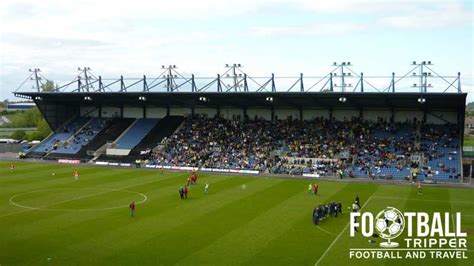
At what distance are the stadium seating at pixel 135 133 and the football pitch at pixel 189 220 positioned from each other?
20754mm

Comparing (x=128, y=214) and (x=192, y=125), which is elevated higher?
(x=192, y=125)

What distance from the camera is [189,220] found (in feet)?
110

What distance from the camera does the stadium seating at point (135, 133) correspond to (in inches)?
2985

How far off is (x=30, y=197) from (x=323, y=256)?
26695 mm

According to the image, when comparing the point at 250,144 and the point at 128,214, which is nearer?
the point at 128,214

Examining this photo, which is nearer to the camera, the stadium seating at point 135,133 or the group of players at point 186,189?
the group of players at point 186,189

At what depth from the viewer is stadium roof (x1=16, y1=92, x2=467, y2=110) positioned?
203 feet

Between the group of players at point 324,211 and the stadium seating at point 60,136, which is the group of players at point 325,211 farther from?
the stadium seating at point 60,136

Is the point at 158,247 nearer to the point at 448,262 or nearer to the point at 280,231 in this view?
the point at 280,231

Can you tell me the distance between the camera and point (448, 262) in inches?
977

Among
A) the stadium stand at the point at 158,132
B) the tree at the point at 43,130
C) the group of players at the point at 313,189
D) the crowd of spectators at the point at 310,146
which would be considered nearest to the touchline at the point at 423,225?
the group of players at the point at 313,189

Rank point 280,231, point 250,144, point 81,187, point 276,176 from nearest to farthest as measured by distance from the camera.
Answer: point 280,231, point 81,187, point 276,176, point 250,144

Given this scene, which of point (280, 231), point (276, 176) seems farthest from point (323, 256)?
point (276, 176)

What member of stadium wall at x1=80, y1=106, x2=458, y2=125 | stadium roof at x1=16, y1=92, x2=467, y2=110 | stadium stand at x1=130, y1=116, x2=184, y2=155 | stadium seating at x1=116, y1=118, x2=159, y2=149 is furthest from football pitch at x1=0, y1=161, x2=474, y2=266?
stadium seating at x1=116, y1=118, x2=159, y2=149
